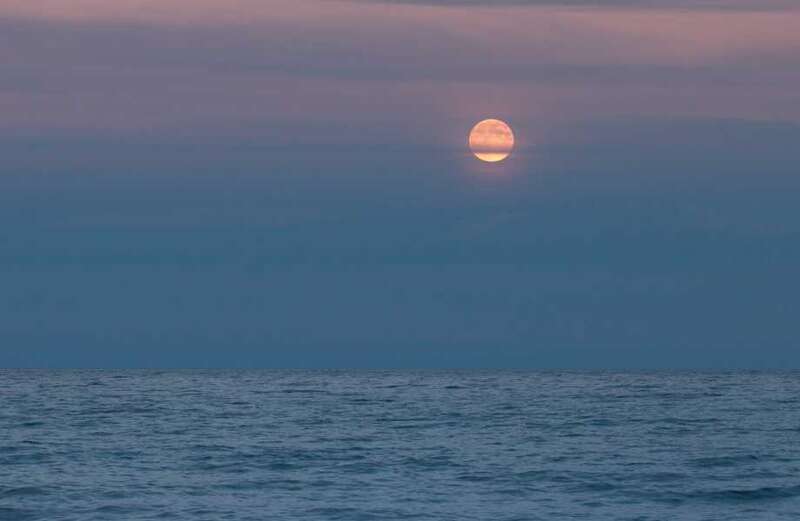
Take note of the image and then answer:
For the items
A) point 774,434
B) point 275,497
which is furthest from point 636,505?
point 774,434

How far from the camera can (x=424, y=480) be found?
33.7 m

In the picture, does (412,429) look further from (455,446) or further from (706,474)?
(706,474)

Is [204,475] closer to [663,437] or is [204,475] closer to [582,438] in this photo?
[582,438]

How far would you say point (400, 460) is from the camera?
122 ft

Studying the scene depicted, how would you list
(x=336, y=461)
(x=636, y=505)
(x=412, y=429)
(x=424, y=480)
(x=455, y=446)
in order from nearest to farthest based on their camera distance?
(x=636, y=505) → (x=424, y=480) → (x=336, y=461) → (x=455, y=446) → (x=412, y=429)

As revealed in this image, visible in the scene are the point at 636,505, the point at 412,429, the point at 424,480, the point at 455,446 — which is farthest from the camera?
the point at 412,429

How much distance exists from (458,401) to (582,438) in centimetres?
2126

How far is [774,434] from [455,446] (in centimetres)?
1268

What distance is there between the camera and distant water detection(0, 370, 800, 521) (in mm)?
30016

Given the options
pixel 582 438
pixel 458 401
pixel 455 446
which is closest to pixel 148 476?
pixel 455 446

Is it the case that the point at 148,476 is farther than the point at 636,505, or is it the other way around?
the point at 148,476

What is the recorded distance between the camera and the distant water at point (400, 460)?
30016 millimetres

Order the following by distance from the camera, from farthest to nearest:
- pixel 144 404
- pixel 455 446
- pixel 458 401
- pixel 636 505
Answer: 1. pixel 458 401
2. pixel 144 404
3. pixel 455 446
4. pixel 636 505

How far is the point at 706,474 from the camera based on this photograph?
3509 cm
